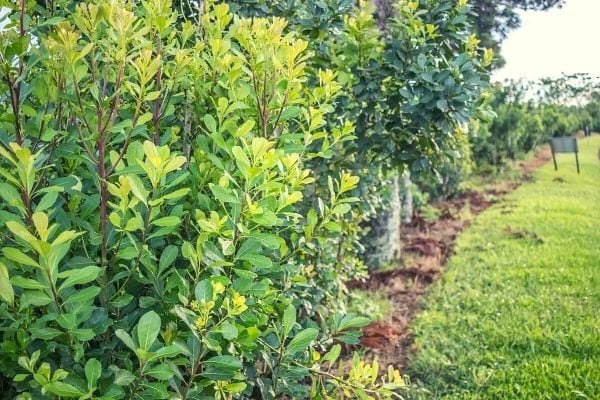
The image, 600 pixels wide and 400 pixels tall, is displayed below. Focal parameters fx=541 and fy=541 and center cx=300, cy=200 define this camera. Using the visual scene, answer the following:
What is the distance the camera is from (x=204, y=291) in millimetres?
1150

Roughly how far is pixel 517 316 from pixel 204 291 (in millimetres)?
3593

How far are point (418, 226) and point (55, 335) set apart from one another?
24.6 ft

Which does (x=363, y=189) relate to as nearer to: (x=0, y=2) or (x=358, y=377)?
(x=358, y=377)

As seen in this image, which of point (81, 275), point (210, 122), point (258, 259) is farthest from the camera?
point (210, 122)

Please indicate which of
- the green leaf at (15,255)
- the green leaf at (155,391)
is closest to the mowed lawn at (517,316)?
the green leaf at (155,391)

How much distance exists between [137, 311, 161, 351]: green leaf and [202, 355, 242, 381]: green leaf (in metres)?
0.16

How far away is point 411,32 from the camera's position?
2.76 m

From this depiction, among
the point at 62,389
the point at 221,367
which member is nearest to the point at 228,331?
the point at 221,367

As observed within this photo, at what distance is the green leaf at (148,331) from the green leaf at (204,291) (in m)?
0.10

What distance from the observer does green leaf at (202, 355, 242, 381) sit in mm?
1178

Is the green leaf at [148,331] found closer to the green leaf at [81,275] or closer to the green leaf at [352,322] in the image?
the green leaf at [81,275]

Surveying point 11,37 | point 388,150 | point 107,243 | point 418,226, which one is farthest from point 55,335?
point 418,226

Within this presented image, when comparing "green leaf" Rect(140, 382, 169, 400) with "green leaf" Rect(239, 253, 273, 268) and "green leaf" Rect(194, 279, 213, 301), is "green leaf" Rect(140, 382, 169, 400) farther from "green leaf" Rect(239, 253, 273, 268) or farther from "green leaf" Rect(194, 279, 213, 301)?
"green leaf" Rect(239, 253, 273, 268)

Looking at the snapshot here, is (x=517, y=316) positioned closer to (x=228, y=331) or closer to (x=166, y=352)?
(x=228, y=331)
